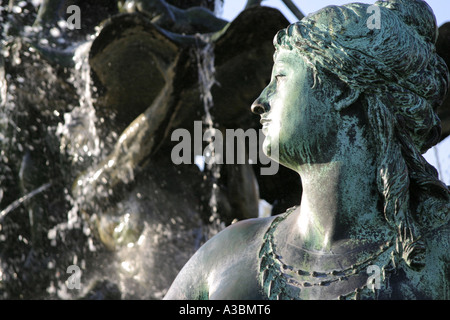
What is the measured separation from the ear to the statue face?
0.02 meters

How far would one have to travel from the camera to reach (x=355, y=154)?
2451mm

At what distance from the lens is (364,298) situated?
7.68 feet

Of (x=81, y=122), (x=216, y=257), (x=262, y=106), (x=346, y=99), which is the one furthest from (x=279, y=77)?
(x=81, y=122)

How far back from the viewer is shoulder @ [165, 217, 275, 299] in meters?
2.61

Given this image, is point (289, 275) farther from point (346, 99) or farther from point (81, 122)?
point (81, 122)

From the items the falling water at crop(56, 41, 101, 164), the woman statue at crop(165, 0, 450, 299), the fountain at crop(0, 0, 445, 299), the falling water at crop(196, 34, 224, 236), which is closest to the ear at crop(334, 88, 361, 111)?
the woman statue at crop(165, 0, 450, 299)

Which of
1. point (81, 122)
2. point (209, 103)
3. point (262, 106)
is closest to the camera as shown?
point (262, 106)

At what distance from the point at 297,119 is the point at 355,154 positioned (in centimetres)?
18

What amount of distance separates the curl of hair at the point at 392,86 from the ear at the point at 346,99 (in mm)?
14

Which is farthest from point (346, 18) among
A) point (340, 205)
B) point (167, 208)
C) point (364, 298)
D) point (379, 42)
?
point (167, 208)

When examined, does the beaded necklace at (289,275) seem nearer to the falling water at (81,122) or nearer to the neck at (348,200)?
the neck at (348,200)

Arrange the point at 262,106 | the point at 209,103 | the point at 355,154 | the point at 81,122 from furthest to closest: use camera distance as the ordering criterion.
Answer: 1. the point at 81,122
2. the point at 209,103
3. the point at 262,106
4. the point at 355,154

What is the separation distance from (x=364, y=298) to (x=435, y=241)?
0.23 m
